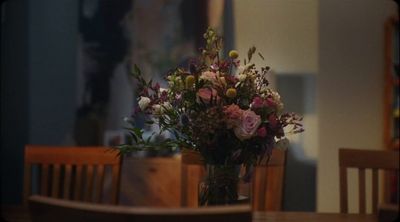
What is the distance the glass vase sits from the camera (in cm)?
114

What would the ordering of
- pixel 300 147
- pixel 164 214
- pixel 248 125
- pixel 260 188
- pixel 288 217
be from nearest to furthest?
pixel 164 214
pixel 248 125
pixel 288 217
pixel 260 188
pixel 300 147

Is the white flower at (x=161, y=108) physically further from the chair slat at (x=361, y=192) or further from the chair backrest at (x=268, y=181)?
the chair slat at (x=361, y=192)

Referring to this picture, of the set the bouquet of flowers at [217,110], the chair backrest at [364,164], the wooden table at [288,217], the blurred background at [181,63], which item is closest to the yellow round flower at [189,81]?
the bouquet of flowers at [217,110]

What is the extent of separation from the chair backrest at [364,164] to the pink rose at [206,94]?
0.68 meters

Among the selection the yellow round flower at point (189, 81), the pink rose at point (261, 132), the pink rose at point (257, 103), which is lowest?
the pink rose at point (261, 132)

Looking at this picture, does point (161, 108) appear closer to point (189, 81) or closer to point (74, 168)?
point (189, 81)

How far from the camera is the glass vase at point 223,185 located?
1.14 m

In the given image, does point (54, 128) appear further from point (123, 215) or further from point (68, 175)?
point (123, 215)

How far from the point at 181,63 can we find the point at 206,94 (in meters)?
1.34

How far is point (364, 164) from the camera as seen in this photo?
155cm

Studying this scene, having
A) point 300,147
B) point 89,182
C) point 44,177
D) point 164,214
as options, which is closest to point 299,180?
point 300,147

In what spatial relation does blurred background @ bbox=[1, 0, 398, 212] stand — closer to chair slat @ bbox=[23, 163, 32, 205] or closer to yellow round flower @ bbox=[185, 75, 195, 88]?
chair slat @ bbox=[23, 163, 32, 205]

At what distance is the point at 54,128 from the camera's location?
250 centimetres

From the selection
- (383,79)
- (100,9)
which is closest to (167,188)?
(100,9)
